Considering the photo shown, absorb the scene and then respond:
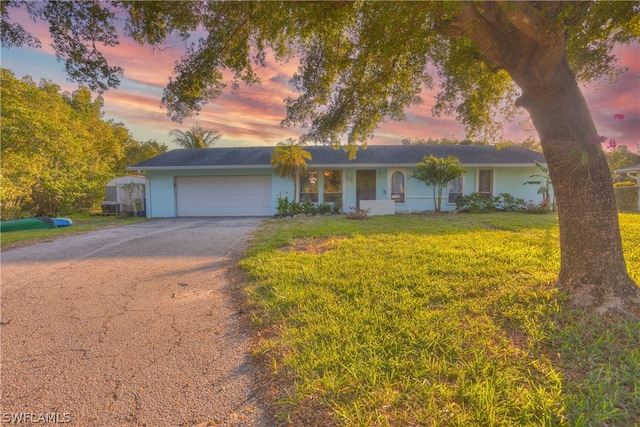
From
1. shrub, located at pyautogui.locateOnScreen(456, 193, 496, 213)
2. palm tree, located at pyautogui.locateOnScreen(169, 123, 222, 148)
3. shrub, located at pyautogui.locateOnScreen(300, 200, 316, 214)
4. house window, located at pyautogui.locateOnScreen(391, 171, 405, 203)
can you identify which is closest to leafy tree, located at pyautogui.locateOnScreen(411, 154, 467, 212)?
shrub, located at pyautogui.locateOnScreen(456, 193, 496, 213)

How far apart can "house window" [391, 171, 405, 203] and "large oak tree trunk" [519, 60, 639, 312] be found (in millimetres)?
12089

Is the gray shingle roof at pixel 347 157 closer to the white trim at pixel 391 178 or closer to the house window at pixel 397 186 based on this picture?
the white trim at pixel 391 178

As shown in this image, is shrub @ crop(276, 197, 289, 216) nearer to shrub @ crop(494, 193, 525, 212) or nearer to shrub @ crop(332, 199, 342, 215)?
shrub @ crop(332, 199, 342, 215)

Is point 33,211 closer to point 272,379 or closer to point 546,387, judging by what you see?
point 272,379

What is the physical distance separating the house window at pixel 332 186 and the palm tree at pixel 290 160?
5.97 feet

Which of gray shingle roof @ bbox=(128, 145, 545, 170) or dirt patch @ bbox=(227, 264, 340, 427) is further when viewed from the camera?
gray shingle roof @ bbox=(128, 145, 545, 170)

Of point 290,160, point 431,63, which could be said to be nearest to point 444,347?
point 431,63

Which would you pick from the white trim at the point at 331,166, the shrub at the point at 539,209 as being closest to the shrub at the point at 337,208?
the white trim at the point at 331,166

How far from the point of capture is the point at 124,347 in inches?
97.5

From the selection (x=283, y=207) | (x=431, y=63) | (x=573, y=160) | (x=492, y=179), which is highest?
(x=431, y=63)

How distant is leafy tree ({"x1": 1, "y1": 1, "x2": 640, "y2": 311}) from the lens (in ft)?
8.84

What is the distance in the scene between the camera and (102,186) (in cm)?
1811

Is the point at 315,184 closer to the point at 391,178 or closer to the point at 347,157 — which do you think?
the point at 347,157

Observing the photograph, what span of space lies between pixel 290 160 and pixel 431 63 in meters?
8.41
